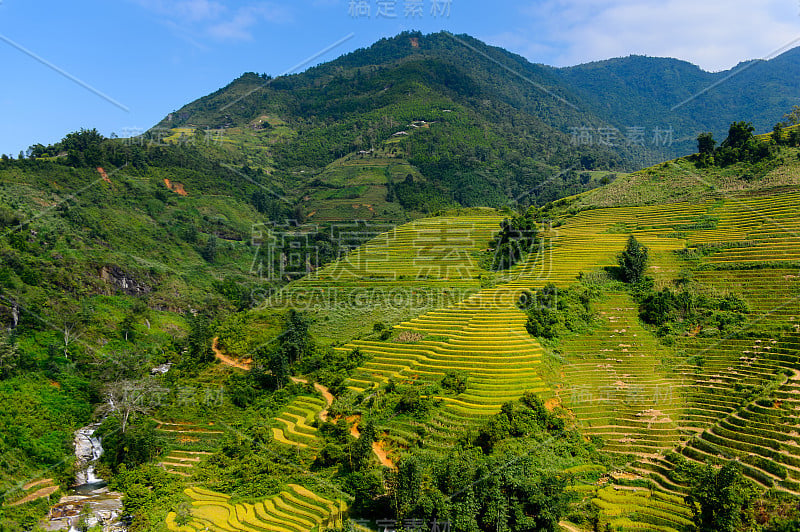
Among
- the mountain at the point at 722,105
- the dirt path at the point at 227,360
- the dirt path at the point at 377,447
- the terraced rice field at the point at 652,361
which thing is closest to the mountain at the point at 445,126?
the mountain at the point at 722,105

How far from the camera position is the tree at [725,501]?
1605 centimetres

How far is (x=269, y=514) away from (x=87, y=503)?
10.8m

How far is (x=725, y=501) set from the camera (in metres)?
16.1

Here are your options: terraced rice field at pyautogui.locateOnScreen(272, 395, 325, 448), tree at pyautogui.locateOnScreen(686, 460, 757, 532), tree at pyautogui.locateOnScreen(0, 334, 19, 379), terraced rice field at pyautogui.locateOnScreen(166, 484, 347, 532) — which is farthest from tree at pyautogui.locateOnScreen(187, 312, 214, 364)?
tree at pyautogui.locateOnScreen(686, 460, 757, 532)

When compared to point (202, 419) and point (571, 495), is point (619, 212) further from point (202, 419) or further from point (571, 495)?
point (202, 419)

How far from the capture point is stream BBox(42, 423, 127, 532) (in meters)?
23.8

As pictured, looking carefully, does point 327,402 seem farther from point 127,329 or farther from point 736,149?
point 736,149

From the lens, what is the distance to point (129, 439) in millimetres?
28062

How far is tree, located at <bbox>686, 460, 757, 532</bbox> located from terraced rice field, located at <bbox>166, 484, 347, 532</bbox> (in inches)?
560

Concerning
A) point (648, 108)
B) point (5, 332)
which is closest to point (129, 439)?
point (5, 332)

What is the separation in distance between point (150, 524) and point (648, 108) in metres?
219

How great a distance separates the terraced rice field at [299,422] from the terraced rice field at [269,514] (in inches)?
128

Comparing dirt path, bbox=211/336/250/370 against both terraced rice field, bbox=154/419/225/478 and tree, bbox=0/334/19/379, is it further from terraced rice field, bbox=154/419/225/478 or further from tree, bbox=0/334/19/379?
tree, bbox=0/334/19/379

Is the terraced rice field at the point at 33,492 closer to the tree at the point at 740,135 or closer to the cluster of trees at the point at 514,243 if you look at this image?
the cluster of trees at the point at 514,243
